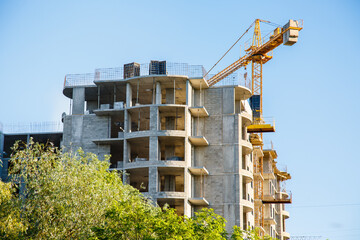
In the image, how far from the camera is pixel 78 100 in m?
82.8

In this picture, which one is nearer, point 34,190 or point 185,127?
point 34,190

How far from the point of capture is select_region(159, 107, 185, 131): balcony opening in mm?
78312

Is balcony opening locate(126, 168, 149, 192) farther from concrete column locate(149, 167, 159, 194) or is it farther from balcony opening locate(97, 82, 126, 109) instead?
balcony opening locate(97, 82, 126, 109)

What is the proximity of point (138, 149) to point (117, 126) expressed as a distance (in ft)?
14.4

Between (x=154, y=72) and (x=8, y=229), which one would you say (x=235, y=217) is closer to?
(x=154, y=72)

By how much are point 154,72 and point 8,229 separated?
123ft

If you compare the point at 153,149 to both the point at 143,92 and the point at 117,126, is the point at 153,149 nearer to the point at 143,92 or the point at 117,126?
the point at 143,92

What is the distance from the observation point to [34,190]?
47438 mm

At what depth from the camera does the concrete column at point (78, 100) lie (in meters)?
82.4

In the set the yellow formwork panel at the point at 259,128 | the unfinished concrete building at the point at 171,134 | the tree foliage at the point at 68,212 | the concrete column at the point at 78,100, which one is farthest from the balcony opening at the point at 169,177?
the tree foliage at the point at 68,212

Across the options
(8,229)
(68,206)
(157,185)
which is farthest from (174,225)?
(157,185)

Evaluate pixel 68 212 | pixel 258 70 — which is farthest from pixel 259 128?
pixel 68 212

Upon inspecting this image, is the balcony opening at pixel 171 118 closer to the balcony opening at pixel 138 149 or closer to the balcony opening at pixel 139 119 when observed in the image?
the balcony opening at pixel 139 119

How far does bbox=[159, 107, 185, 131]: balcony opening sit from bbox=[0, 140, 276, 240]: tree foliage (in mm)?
28030
